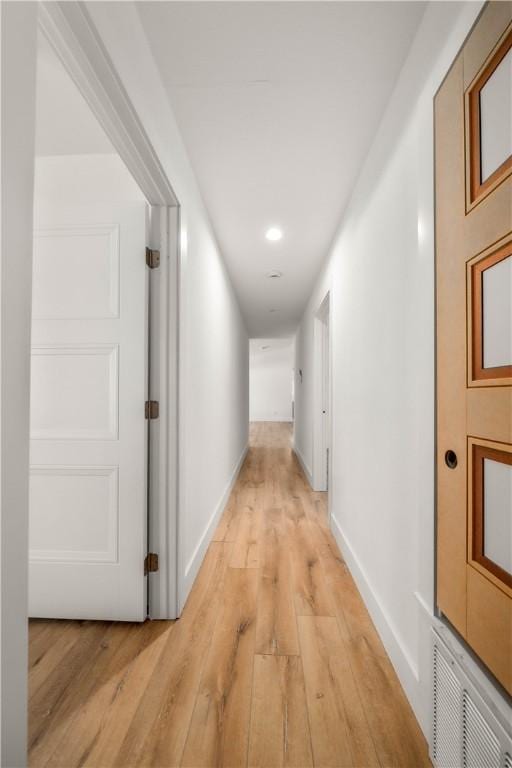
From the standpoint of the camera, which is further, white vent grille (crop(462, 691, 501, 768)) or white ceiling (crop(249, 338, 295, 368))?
white ceiling (crop(249, 338, 295, 368))

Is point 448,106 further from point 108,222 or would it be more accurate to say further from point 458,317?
point 108,222

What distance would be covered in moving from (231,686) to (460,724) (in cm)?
79

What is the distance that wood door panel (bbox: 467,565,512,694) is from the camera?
789 mm

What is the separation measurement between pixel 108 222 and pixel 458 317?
163 centimetres

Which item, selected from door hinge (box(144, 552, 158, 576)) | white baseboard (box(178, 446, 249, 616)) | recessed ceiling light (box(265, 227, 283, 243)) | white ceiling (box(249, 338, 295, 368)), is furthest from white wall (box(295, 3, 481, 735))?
white ceiling (box(249, 338, 295, 368))

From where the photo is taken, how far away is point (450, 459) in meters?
1.05

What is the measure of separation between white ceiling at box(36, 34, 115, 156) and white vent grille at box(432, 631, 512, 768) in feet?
7.40

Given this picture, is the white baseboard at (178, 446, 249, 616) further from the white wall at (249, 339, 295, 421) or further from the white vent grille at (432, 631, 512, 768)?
the white wall at (249, 339, 295, 421)

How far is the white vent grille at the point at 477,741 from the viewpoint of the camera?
0.79 meters

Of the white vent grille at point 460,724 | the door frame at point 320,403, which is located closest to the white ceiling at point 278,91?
the door frame at point 320,403

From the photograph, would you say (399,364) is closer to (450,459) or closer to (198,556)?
(450,459)

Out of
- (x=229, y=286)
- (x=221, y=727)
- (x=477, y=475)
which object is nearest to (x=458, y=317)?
(x=477, y=475)

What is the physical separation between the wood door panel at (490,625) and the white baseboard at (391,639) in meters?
0.48

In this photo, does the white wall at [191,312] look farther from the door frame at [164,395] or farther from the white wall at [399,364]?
the white wall at [399,364]
